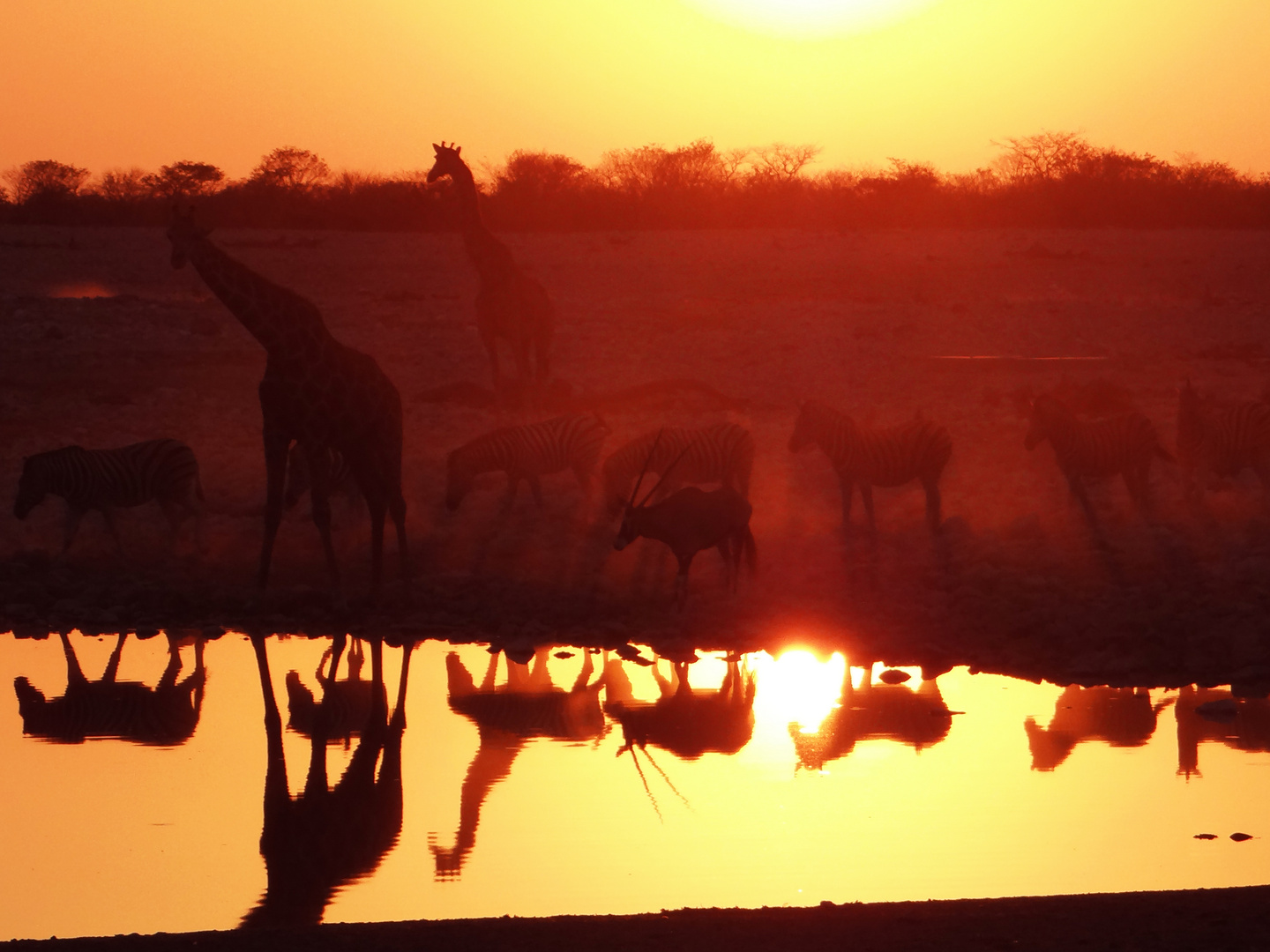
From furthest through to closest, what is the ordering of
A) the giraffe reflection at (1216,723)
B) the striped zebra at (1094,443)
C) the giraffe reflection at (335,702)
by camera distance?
1. the striped zebra at (1094,443)
2. the giraffe reflection at (335,702)
3. the giraffe reflection at (1216,723)

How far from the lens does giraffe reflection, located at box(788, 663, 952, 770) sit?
8.71m

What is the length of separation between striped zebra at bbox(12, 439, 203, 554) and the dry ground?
486 millimetres

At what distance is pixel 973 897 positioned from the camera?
20.5 ft

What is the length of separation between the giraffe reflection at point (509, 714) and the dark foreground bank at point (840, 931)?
4.90 feet

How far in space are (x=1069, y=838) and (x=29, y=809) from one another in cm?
451

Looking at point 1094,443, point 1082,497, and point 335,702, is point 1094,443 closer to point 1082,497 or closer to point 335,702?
point 1082,497

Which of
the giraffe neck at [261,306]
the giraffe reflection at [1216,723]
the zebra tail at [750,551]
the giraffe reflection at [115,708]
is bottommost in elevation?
the giraffe reflection at [1216,723]

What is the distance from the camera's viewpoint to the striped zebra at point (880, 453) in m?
13.9

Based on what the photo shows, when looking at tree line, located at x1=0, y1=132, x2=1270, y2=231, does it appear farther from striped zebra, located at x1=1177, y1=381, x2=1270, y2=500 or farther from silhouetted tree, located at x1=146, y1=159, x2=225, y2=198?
striped zebra, located at x1=1177, y1=381, x2=1270, y2=500

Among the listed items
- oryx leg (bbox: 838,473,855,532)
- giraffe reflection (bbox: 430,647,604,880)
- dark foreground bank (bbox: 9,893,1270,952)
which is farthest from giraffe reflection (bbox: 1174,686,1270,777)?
oryx leg (bbox: 838,473,855,532)

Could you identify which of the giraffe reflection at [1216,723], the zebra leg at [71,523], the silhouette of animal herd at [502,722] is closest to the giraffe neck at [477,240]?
the zebra leg at [71,523]

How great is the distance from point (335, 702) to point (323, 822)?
2408 mm

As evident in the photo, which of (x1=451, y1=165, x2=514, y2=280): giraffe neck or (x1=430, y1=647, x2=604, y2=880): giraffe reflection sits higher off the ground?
(x1=451, y1=165, x2=514, y2=280): giraffe neck

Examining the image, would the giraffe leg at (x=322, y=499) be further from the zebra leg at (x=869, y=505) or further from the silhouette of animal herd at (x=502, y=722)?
the zebra leg at (x=869, y=505)
